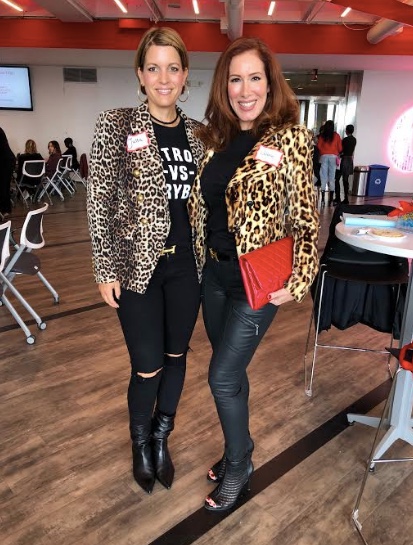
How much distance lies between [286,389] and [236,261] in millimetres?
1321

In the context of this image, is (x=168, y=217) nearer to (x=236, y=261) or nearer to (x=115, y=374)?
(x=236, y=261)

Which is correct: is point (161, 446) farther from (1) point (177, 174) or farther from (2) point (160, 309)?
(1) point (177, 174)

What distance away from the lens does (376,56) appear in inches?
360

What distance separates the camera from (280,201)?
55.1 inches

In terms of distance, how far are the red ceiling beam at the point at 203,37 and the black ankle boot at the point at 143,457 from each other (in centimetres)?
855

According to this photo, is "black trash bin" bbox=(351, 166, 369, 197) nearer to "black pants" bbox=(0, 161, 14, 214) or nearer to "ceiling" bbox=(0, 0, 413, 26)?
"ceiling" bbox=(0, 0, 413, 26)

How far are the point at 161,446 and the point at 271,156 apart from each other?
1218 millimetres

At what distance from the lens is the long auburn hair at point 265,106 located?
55.7 inches

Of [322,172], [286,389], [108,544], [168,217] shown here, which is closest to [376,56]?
[322,172]

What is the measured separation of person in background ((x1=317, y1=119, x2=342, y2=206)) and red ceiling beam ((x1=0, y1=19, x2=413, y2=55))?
4.93 ft

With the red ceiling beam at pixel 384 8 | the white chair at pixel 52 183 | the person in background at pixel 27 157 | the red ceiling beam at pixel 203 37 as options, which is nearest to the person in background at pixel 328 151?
the red ceiling beam at pixel 203 37

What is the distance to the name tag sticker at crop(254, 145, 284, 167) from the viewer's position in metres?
1.35

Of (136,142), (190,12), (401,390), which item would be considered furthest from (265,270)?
(190,12)

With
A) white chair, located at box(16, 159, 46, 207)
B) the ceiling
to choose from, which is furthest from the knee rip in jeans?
the ceiling
